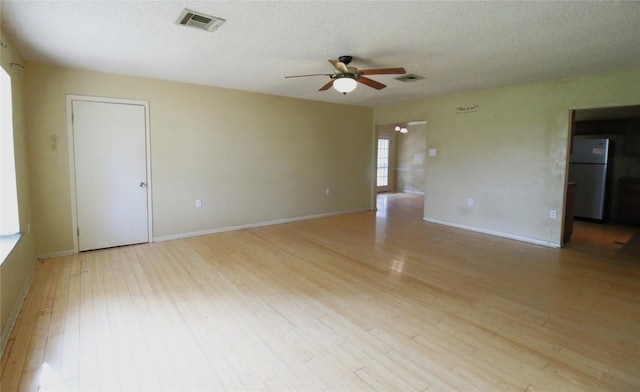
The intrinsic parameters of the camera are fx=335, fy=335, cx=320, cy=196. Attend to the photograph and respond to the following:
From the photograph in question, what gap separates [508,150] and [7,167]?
6.21 m

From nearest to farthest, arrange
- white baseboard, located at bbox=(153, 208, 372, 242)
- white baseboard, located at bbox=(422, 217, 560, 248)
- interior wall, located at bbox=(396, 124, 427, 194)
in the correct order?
1. white baseboard, located at bbox=(422, 217, 560, 248)
2. white baseboard, located at bbox=(153, 208, 372, 242)
3. interior wall, located at bbox=(396, 124, 427, 194)

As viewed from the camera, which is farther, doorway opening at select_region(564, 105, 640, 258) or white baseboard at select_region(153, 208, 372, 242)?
doorway opening at select_region(564, 105, 640, 258)

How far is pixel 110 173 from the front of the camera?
14.6 ft

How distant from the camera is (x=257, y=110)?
5.68 m

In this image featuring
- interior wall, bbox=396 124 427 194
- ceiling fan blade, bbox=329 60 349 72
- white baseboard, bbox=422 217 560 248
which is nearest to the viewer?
ceiling fan blade, bbox=329 60 349 72

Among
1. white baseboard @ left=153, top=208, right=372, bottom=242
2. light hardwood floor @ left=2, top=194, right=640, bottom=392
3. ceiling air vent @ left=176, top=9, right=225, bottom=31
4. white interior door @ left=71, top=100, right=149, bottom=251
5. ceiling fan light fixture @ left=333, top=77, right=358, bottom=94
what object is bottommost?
light hardwood floor @ left=2, top=194, right=640, bottom=392

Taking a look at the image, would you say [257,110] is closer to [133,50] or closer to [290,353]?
[133,50]

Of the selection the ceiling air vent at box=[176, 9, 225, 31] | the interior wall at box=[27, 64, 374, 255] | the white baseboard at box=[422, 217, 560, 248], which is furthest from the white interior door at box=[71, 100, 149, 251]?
the white baseboard at box=[422, 217, 560, 248]

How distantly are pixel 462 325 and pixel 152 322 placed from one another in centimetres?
236

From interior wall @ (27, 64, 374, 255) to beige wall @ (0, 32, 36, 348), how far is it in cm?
32

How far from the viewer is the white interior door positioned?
425 cm

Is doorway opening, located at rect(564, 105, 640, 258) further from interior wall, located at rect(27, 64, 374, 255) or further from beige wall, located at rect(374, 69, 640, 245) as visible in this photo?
interior wall, located at rect(27, 64, 374, 255)

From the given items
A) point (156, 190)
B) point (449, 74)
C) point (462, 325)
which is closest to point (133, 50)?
point (156, 190)

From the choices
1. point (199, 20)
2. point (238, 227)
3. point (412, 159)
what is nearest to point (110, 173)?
point (238, 227)
